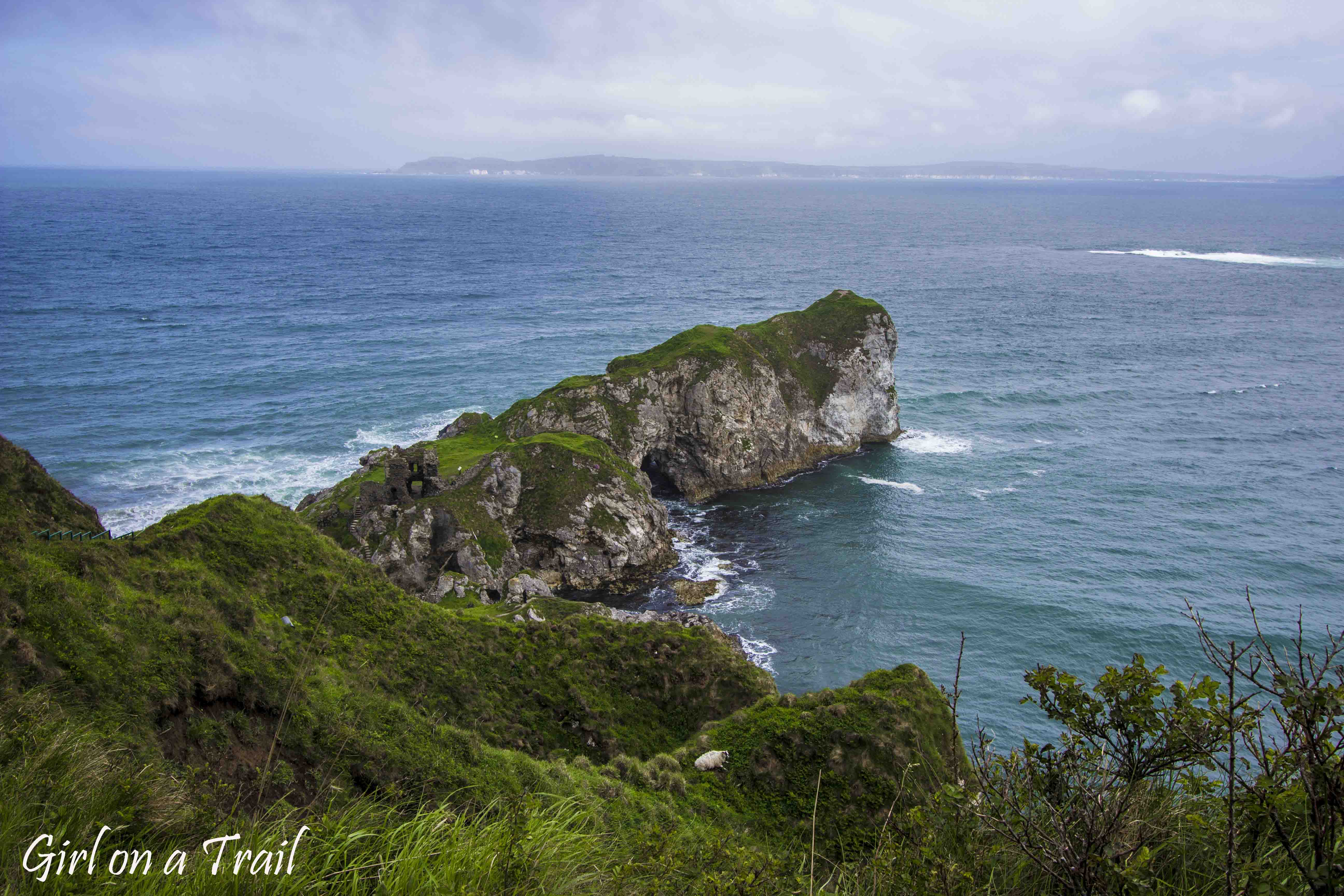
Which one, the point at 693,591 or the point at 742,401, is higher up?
→ the point at 742,401

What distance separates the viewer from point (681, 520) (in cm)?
5541

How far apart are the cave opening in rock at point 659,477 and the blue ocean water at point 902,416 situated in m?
3.79

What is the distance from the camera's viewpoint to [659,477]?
6084 centimetres

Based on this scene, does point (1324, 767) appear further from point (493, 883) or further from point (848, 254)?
point (848, 254)

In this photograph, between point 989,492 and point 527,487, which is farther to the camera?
point 989,492

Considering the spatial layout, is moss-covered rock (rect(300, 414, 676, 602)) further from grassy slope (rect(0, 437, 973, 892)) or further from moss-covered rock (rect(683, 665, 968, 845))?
moss-covered rock (rect(683, 665, 968, 845))

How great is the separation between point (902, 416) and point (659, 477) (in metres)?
27.2

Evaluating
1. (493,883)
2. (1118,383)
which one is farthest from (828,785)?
(1118,383)

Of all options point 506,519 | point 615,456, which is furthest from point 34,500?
point 615,456

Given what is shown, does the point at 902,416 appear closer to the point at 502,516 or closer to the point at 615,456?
the point at 615,456

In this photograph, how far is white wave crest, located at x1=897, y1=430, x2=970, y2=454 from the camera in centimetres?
6700

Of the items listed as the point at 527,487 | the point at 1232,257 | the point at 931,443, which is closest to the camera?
the point at 527,487

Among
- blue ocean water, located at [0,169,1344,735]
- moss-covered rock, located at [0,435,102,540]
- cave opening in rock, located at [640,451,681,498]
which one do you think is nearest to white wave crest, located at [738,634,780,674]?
blue ocean water, located at [0,169,1344,735]

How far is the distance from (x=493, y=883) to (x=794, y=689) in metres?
33.7
